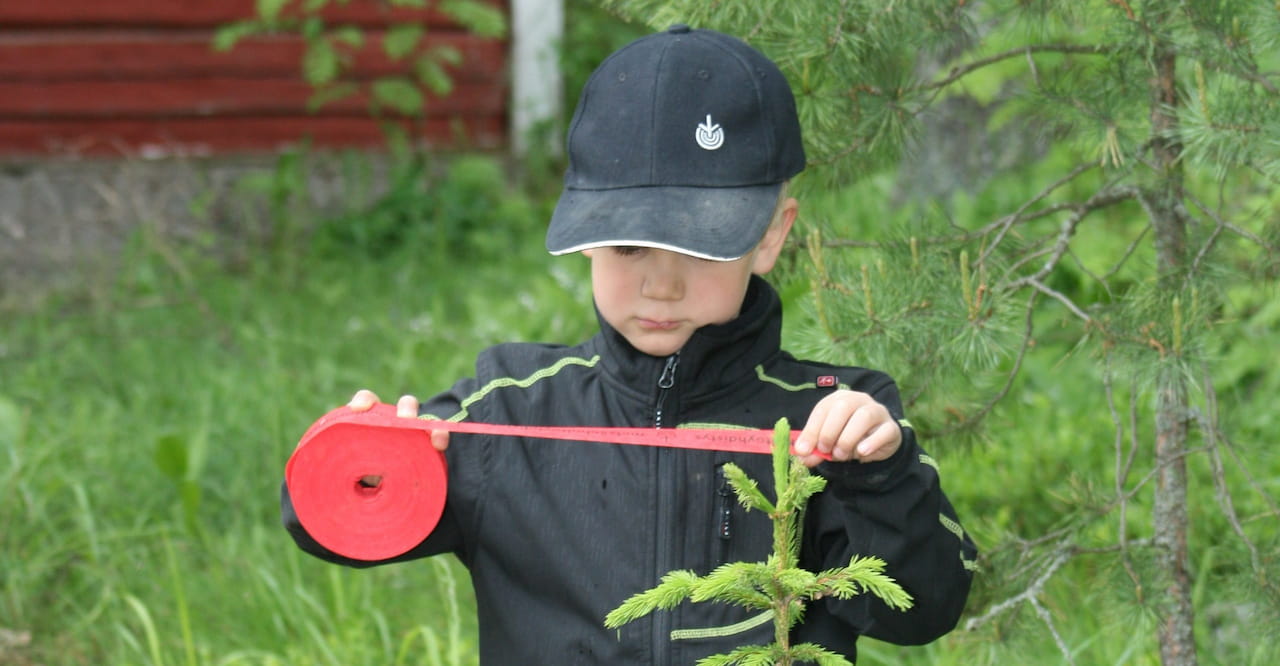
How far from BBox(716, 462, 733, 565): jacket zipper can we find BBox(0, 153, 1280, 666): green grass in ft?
2.27

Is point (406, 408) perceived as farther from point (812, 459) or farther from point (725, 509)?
point (812, 459)

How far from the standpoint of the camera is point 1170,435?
259cm

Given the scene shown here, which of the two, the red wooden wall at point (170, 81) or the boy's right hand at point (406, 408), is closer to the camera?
the boy's right hand at point (406, 408)

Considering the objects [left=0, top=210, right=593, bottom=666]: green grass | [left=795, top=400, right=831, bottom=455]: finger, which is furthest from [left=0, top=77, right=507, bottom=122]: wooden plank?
[left=795, top=400, right=831, bottom=455]: finger

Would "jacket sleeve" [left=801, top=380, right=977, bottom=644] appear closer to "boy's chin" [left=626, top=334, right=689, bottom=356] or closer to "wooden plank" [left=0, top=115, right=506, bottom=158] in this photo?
"boy's chin" [left=626, top=334, right=689, bottom=356]

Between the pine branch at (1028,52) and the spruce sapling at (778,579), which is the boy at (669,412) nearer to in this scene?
the spruce sapling at (778,579)

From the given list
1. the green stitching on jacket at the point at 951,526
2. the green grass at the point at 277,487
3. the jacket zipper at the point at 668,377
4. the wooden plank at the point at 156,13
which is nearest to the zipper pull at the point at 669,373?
the jacket zipper at the point at 668,377

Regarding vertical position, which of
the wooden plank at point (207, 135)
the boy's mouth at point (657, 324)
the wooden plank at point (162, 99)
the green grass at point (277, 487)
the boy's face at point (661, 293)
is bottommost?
the green grass at point (277, 487)

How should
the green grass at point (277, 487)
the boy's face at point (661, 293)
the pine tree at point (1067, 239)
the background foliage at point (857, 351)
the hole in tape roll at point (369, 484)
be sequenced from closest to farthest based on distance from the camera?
the boy's face at point (661, 293) → the hole in tape roll at point (369, 484) → the pine tree at point (1067, 239) → the background foliage at point (857, 351) → the green grass at point (277, 487)

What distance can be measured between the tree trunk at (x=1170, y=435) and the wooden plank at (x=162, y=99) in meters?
5.46

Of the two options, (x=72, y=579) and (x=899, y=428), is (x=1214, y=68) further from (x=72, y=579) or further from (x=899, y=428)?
(x=72, y=579)

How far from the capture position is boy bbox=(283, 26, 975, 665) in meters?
1.85

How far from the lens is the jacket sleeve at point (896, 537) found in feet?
5.77

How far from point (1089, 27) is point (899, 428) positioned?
1402 millimetres
